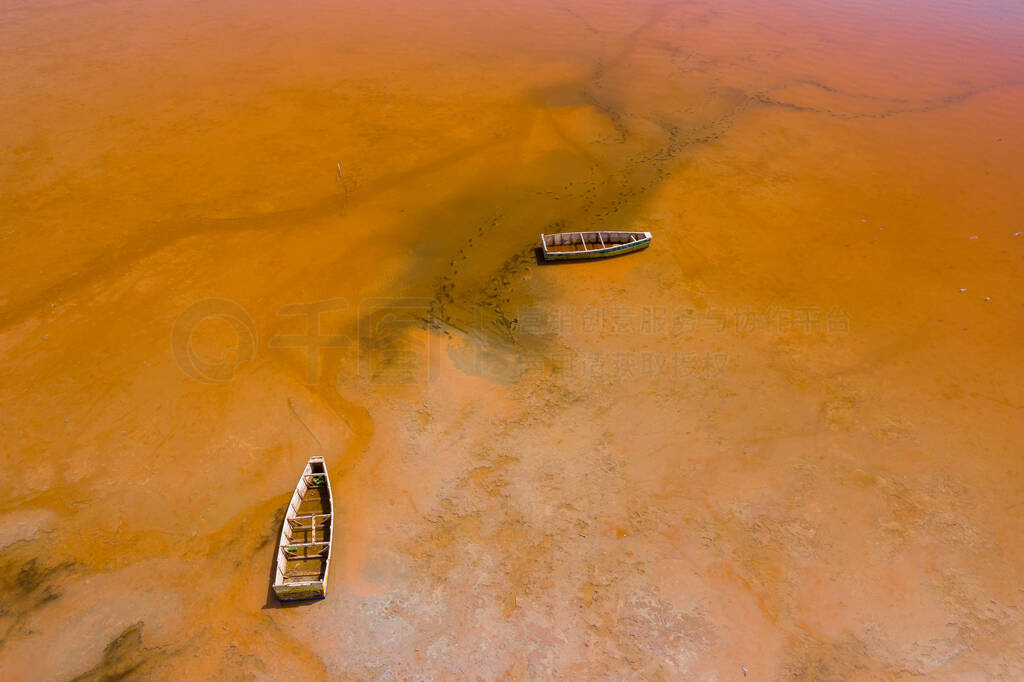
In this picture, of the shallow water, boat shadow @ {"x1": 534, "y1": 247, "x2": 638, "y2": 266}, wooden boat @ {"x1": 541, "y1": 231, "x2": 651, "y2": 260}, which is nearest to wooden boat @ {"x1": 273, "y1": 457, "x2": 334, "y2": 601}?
the shallow water

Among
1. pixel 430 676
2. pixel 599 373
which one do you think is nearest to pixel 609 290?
pixel 599 373

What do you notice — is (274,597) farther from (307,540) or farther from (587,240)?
(587,240)

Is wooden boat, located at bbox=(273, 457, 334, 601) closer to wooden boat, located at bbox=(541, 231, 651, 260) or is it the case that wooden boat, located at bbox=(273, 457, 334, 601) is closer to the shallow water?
the shallow water

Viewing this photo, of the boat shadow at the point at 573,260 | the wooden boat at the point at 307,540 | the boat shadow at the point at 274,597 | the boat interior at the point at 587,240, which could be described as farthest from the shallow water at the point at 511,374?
the boat interior at the point at 587,240

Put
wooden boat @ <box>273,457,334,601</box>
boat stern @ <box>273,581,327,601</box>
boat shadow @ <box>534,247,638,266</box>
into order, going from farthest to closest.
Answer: boat shadow @ <box>534,247,638,266</box> < wooden boat @ <box>273,457,334,601</box> < boat stern @ <box>273,581,327,601</box>

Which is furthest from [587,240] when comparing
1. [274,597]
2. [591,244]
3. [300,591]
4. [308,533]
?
[274,597]

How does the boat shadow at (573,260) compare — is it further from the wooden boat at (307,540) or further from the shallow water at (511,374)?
the wooden boat at (307,540)
